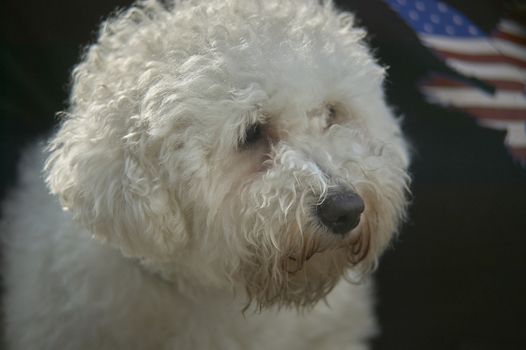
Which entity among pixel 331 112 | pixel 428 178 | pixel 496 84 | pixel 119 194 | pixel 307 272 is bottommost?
pixel 428 178

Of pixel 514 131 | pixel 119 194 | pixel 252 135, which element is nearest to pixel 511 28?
pixel 514 131

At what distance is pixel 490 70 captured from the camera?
1605 mm

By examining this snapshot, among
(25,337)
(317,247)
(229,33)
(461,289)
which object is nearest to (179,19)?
(229,33)

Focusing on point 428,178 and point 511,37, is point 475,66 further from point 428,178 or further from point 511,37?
point 428,178

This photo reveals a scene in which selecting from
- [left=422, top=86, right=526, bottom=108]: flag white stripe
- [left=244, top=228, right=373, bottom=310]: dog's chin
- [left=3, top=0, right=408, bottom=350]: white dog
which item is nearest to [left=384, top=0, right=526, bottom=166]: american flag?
[left=422, top=86, right=526, bottom=108]: flag white stripe

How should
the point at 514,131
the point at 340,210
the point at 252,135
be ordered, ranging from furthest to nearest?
the point at 514,131 < the point at 252,135 < the point at 340,210

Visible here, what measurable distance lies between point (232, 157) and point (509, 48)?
0.81m

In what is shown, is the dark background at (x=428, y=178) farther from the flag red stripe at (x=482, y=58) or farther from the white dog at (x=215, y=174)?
the white dog at (x=215, y=174)

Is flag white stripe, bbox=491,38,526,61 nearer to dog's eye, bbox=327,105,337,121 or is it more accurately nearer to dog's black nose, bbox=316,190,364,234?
dog's eye, bbox=327,105,337,121

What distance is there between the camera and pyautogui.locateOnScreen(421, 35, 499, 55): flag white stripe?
1605 millimetres

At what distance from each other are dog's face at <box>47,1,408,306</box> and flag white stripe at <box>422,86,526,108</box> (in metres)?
0.40

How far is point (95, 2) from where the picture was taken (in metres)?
1.69

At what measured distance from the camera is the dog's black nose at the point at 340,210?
1108 mm

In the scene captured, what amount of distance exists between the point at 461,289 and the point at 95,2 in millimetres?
1106
